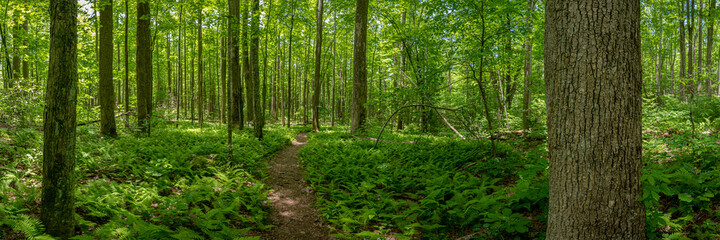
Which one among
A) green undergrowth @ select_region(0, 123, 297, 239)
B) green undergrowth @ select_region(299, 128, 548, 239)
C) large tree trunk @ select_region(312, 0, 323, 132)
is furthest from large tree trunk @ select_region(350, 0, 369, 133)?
green undergrowth @ select_region(0, 123, 297, 239)

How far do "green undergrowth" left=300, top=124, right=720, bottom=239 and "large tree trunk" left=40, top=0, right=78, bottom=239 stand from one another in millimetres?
3208

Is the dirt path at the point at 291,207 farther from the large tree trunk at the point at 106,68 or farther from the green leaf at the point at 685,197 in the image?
the large tree trunk at the point at 106,68

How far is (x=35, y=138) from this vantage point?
7.94 metres

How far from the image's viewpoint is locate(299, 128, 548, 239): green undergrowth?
399 cm

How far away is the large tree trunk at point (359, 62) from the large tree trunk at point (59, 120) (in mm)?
10324

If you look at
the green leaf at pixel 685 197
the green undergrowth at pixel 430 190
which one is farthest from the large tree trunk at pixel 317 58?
the green leaf at pixel 685 197

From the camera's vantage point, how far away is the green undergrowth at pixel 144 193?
3668 mm

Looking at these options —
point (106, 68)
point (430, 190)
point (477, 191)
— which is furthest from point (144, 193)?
point (106, 68)

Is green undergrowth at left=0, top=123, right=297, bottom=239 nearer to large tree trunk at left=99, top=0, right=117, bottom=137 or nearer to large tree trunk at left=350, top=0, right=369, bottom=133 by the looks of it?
large tree trunk at left=99, top=0, right=117, bottom=137

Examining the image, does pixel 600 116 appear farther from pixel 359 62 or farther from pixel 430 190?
pixel 359 62

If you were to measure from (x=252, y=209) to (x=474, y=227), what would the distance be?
12.8 ft

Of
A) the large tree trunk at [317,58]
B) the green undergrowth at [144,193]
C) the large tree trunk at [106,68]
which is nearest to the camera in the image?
the green undergrowth at [144,193]

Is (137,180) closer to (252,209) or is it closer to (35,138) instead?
(252,209)

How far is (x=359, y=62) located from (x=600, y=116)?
11142 mm
